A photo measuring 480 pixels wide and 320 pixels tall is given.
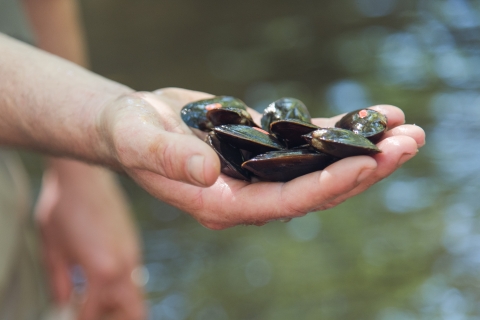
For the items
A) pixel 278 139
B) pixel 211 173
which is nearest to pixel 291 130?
pixel 278 139

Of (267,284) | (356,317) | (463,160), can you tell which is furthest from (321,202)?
(463,160)

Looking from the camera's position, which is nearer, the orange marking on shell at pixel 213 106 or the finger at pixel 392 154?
the finger at pixel 392 154

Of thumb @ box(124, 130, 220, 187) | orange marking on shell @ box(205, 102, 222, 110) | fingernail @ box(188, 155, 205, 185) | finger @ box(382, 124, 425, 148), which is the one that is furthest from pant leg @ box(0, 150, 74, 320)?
finger @ box(382, 124, 425, 148)

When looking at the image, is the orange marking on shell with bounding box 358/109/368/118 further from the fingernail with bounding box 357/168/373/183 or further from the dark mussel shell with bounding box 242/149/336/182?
the fingernail with bounding box 357/168/373/183

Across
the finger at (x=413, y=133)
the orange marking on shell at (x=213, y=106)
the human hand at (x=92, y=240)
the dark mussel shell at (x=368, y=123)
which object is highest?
the finger at (x=413, y=133)

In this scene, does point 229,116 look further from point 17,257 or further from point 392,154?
point 17,257

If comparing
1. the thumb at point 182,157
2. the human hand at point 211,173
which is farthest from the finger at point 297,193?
the thumb at point 182,157

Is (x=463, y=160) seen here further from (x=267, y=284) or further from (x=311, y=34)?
(x=311, y=34)

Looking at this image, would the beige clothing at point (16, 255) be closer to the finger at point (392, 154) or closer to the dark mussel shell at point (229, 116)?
the dark mussel shell at point (229, 116)
